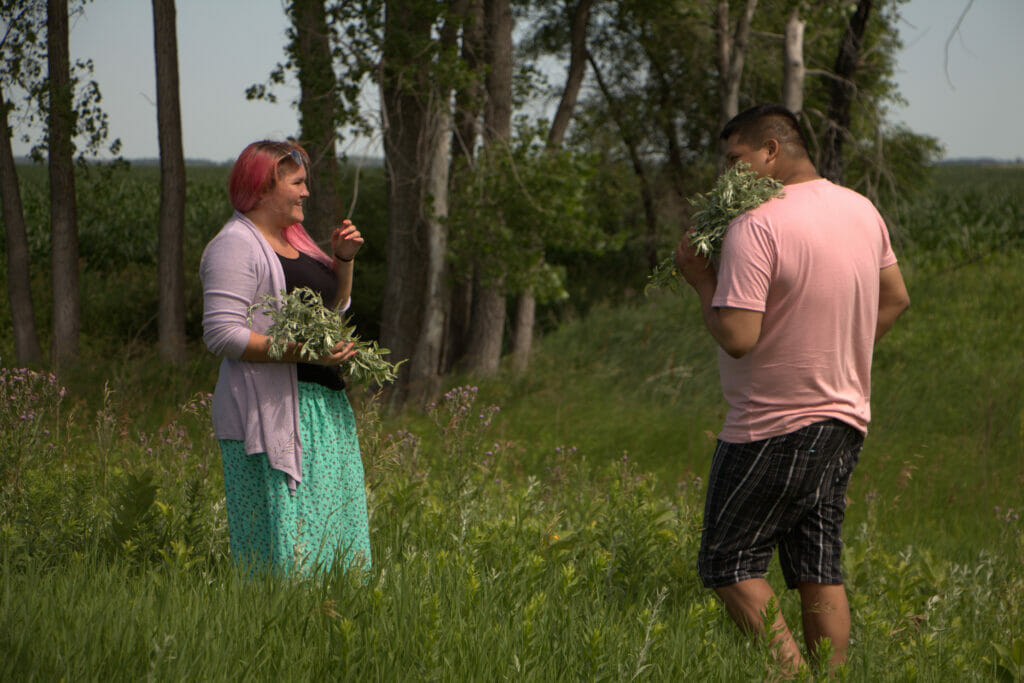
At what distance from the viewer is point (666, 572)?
4512 mm

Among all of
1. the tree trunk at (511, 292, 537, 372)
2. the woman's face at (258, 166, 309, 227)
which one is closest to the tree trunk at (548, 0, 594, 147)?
the tree trunk at (511, 292, 537, 372)

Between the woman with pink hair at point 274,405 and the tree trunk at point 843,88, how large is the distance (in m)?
11.2

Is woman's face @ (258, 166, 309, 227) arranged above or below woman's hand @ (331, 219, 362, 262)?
above

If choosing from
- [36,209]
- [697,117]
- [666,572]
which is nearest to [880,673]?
[666,572]

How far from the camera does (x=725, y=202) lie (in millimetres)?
3408

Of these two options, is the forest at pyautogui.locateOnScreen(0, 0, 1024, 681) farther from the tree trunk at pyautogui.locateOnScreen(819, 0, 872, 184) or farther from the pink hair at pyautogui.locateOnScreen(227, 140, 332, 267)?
the pink hair at pyautogui.locateOnScreen(227, 140, 332, 267)

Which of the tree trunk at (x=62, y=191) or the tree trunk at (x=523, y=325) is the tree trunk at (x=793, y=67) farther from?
the tree trunk at (x=62, y=191)

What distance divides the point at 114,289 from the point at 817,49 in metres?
13.3

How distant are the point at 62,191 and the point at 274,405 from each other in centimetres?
937

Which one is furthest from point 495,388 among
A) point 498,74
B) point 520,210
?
point 498,74

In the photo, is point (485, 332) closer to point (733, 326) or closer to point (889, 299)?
point (889, 299)

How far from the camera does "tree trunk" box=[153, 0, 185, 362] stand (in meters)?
11.2

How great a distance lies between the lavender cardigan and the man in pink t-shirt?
59.1 inches

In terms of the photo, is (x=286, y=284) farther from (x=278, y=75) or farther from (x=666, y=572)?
(x=278, y=75)
